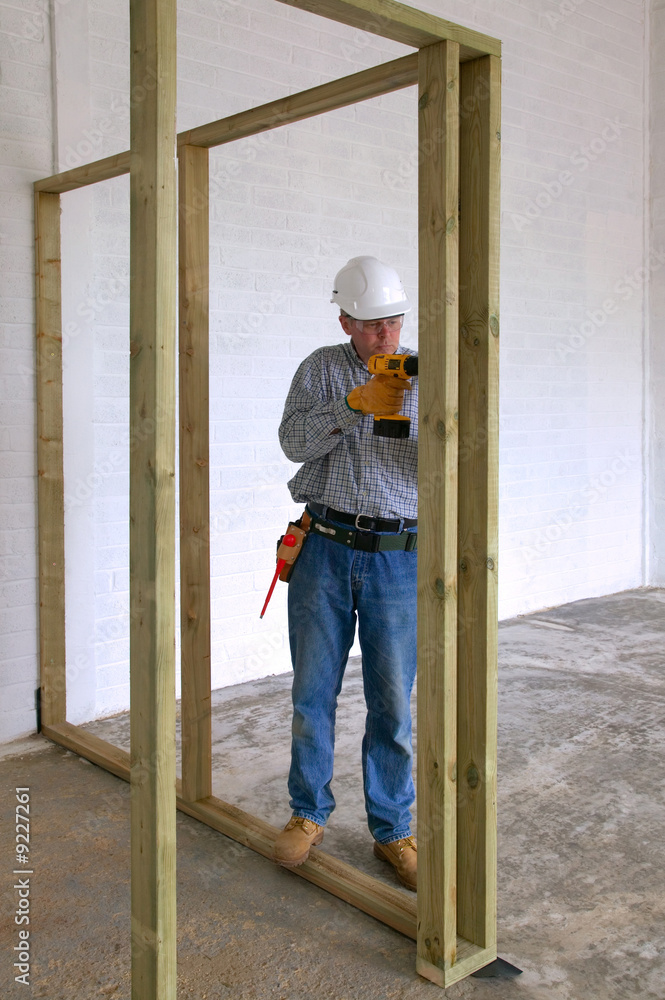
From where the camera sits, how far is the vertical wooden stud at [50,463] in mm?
3609

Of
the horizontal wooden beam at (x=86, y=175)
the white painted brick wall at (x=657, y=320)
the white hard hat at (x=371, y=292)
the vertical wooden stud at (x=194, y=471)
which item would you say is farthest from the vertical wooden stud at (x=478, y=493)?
the white painted brick wall at (x=657, y=320)

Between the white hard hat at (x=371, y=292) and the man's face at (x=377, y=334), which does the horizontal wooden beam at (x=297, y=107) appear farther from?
the man's face at (x=377, y=334)

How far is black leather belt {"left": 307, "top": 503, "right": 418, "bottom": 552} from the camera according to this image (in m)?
2.54

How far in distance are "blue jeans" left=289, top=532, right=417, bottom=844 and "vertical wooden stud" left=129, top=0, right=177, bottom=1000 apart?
859 mm

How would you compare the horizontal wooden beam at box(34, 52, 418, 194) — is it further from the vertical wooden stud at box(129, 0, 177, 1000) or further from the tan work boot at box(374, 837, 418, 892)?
the tan work boot at box(374, 837, 418, 892)

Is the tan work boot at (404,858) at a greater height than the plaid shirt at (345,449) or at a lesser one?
lesser

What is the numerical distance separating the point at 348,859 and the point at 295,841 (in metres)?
0.21

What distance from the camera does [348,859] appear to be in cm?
274

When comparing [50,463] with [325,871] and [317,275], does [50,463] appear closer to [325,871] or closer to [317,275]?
[317,275]

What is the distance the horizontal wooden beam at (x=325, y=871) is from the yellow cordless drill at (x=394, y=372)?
1.21 metres

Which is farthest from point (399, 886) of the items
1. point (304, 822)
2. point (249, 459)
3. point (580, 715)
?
point (249, 459)

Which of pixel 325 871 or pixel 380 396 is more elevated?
pixel 380 396

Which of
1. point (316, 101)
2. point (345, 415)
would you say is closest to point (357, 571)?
point (345, 415)

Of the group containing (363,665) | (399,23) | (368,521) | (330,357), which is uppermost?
(399,23)
